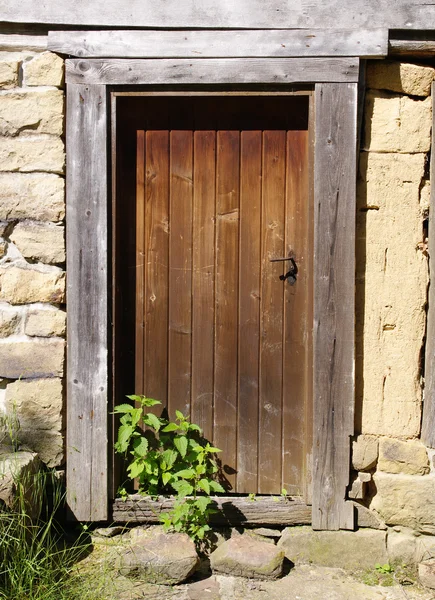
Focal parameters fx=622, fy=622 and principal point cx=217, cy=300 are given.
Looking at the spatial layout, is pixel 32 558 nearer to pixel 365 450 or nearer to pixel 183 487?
pixel 183 487

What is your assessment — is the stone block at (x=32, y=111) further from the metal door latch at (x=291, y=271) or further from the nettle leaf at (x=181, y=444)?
the nettle leaf at (x=181, y=444)

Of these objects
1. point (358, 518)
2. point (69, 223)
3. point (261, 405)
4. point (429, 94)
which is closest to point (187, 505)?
point (261, 405)

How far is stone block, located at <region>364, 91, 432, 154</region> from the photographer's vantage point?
10.2 ft

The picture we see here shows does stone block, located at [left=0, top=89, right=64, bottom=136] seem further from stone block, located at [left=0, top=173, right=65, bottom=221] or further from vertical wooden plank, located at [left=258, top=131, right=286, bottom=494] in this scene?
vertical wooden plank, located at [left=258, top=131, right=286, bottom=494]

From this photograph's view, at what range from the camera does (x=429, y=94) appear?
313cm

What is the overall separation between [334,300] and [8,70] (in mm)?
1996

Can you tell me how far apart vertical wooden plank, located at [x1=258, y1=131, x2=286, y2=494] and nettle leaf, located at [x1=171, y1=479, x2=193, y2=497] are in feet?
1.53

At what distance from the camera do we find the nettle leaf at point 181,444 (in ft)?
A: 10.4

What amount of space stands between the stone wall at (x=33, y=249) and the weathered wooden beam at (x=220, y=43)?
17cm

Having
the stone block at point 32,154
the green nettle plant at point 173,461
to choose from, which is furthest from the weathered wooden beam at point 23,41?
the green nettle plant at point 173,461

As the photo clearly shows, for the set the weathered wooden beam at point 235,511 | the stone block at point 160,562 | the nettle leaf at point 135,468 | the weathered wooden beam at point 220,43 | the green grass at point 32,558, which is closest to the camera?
the green grass at point 32,558

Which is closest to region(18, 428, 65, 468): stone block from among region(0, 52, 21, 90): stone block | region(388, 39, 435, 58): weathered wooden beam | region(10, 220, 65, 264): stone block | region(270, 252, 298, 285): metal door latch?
region(10, 220, 65, 264): stone block

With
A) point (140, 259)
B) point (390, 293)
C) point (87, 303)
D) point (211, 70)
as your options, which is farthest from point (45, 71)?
point (390, 293)

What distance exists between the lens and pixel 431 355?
10.3 feet
